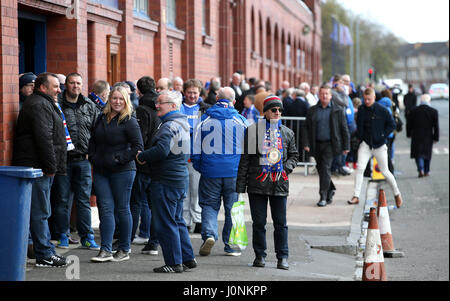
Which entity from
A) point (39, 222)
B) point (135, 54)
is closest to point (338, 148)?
point (135, 54)

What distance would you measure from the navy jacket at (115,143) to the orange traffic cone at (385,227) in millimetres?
3764

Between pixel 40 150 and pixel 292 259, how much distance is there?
3.33m

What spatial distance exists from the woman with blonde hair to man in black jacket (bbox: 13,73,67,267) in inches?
17.7

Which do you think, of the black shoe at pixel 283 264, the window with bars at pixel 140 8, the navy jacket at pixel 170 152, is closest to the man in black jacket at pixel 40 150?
the navy jacket at pixel 170 152

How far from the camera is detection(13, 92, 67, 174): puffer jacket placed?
28.0 feet

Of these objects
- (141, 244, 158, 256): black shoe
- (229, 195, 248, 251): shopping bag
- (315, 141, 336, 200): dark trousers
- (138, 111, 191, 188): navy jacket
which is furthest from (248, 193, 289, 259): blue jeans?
(315, 141, 336, 200): dark trousers

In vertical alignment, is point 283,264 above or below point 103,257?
below

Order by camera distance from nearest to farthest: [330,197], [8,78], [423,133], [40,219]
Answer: [40,219], [8,78], [330,197], [423,133]

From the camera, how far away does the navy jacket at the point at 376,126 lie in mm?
14938

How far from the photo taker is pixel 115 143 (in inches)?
343

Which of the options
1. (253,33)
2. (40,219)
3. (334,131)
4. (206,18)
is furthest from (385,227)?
(253,33)

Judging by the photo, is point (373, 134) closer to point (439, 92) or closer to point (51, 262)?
point (51, 262)

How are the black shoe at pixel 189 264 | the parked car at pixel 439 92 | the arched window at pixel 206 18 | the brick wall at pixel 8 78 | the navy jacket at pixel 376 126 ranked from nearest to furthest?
the black shoe at pixel 189 264
the brick wall at pixel 8 78
the navy jacket at pixel 376 126
the arched window at pixel 206 18
the parked car at pixel 439 92

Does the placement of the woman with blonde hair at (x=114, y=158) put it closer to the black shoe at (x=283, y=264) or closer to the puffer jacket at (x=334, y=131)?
the black shoe at (x=283, y=264)
